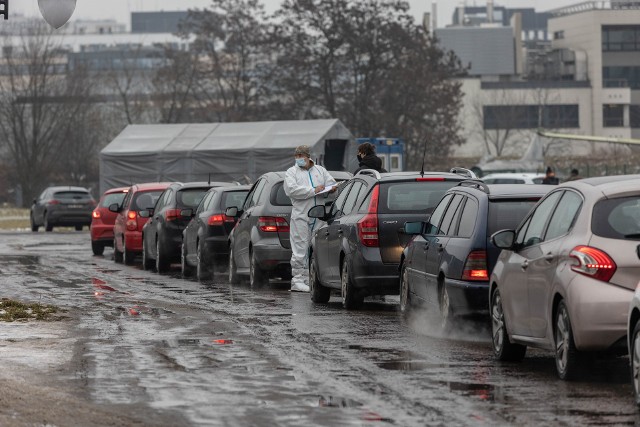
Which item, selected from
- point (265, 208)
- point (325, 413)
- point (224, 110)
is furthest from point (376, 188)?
point (224, 110)

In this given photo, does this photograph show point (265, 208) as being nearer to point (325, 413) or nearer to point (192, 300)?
point (192, 300)

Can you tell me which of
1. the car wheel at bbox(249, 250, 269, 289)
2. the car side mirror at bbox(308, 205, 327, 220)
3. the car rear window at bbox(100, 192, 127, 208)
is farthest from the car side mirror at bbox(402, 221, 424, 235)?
the car rear window at bbox(100, 192, 127, 208)

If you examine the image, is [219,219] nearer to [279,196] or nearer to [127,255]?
[279,196]

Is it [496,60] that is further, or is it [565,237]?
[496,60]

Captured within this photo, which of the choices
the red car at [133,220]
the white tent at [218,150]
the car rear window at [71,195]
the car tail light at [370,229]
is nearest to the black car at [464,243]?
the car tail light at [370,229]

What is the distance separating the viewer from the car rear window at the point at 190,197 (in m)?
27.7

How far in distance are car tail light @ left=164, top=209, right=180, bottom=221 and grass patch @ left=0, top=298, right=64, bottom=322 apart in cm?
909

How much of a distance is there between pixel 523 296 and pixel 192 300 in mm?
8806

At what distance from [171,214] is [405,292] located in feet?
40.8

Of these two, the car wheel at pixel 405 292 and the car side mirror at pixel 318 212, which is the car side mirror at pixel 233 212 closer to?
the car side mirror at pixel 318 212

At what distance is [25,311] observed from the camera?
17.2 m

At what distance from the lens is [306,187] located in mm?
20703

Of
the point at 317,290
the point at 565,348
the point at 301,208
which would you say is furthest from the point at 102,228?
the point at 565,348

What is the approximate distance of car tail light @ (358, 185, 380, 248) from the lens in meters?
17.0
